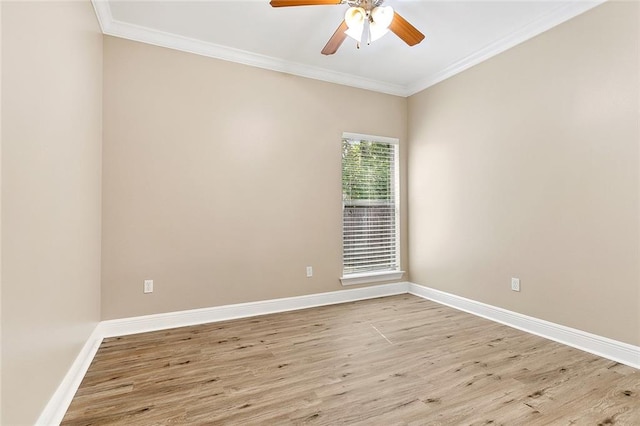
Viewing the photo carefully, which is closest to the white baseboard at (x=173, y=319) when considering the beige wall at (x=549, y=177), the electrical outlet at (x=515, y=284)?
the beige wall at (x=549, y=177)

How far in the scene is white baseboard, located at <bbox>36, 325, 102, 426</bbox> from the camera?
1587 mm

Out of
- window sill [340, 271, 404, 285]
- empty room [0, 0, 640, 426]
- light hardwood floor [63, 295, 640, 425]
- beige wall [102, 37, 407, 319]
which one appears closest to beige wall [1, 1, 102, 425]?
empty room [0, 0, 640, 426]

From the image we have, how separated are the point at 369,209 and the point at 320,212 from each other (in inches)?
30.8

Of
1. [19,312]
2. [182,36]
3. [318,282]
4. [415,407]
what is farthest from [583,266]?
[182,36]

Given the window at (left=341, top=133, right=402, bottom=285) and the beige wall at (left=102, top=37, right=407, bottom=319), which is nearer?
the beige wall at (left=102, top=37, right=407, bottom=319)

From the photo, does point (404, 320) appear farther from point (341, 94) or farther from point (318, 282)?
point (341, 94)

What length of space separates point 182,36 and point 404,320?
368 cm

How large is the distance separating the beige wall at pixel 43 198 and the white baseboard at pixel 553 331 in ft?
11.9

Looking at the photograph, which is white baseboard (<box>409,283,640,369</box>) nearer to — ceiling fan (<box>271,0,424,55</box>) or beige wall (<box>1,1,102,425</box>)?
ceiling fan (<box>271,0,424,55</box>)

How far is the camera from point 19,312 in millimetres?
1297

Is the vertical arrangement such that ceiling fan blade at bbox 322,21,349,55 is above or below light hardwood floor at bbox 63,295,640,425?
above

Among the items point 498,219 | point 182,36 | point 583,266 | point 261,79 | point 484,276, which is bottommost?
point 484,276

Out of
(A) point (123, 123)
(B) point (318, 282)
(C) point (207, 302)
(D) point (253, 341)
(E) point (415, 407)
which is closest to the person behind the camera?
(E) point (415, 407)

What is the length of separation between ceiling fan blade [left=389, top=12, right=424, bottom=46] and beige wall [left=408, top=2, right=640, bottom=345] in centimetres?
133
